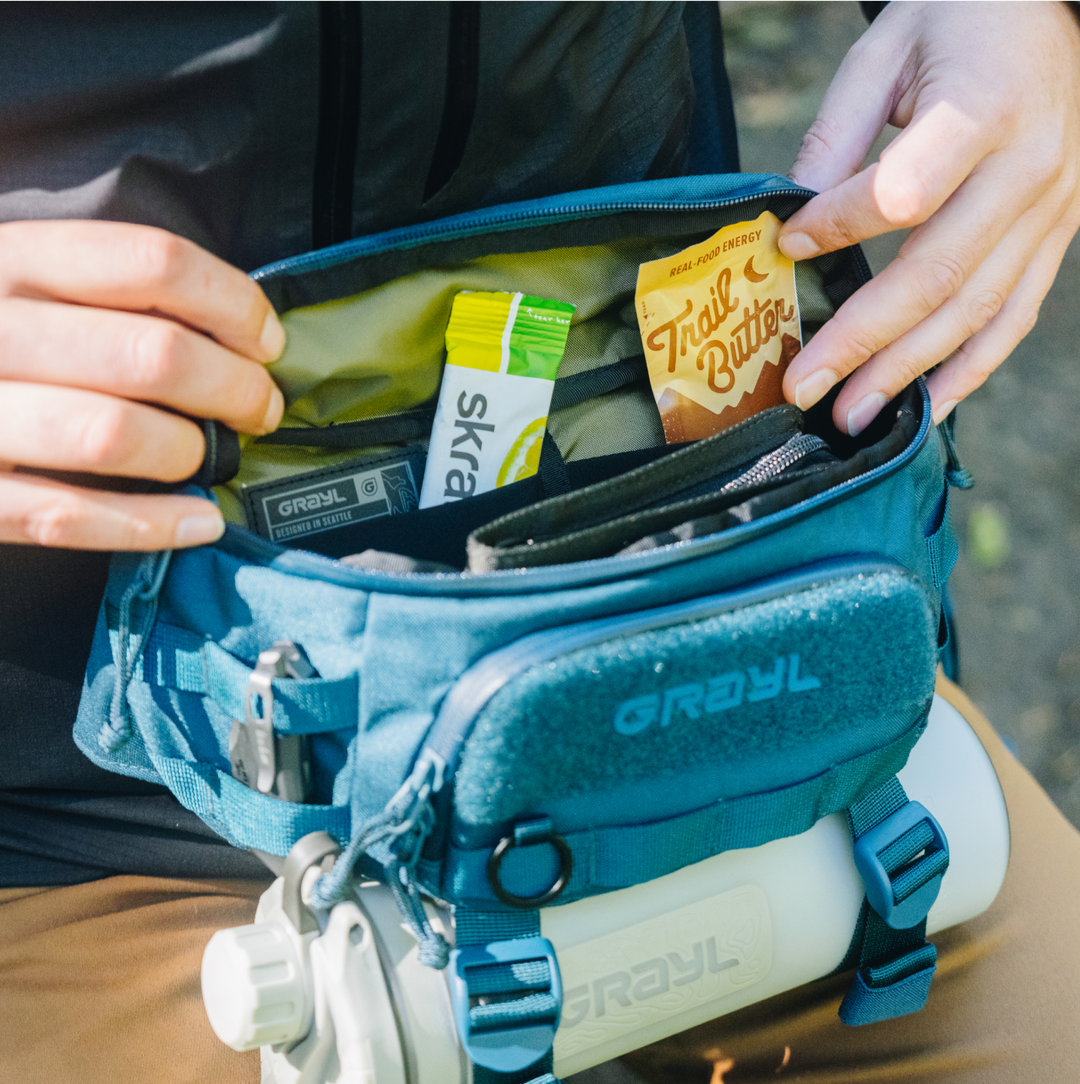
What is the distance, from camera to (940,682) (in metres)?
0.99

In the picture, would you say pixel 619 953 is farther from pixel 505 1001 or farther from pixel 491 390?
pixel 491 390

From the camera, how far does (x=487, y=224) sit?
66 centimetres

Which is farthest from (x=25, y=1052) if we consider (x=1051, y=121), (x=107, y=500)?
(x=1051, y=121)

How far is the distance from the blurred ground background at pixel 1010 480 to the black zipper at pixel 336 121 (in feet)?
4.88

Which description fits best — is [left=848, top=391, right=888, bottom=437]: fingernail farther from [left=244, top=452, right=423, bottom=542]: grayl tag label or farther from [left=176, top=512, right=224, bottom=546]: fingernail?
[left=176, top=512, right=224, bottom=546]: fingernail

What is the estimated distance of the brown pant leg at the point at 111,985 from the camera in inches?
26.5

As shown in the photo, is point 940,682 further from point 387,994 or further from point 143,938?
point 143,938

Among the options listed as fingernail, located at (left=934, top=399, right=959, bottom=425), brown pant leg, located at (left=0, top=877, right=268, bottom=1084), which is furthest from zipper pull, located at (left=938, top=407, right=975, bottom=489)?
brown pant leg, located at (left=0, top=877, right=268, bottom=1084)

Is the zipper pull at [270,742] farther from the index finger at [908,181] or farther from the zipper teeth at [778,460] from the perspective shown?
the index finger at [908,181]

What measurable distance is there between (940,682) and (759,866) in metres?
0.40

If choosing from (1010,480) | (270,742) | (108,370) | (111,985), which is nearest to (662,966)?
Answer: (270,742)

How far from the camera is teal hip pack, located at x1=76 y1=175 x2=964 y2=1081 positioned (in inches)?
→ 22.6

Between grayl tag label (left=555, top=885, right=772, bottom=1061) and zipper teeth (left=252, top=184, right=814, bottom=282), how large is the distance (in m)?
0.49

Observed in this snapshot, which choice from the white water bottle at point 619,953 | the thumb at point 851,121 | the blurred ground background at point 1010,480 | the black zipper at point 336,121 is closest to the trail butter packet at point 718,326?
the thumb at point 851,121
